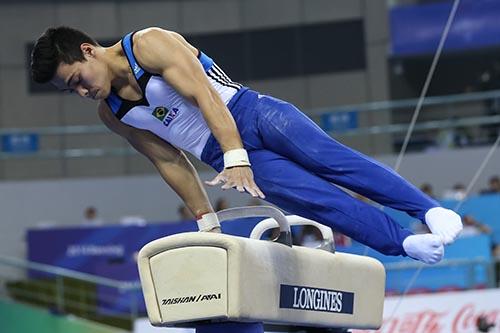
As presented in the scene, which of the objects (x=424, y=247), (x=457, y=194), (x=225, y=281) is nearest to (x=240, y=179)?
(x=225, y=281)

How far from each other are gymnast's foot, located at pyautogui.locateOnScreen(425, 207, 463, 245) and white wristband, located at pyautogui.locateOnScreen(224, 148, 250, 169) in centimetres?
74

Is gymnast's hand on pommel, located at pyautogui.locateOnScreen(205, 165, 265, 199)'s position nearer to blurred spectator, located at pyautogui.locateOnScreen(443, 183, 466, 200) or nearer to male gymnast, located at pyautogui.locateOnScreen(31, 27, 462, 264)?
male gymnast, located at pyautogui.locateOnScreen(31, 27, 462, 264)

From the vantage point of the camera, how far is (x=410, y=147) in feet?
41.0

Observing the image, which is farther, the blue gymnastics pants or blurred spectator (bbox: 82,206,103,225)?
blurred spectator (bbox: 82,206,103,225)

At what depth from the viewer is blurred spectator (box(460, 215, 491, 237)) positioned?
9.42m

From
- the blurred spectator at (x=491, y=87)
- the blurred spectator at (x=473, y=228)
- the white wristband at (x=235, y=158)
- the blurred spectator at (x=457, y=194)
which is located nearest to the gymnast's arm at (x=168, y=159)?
the white wristband at (x=235, y=158)

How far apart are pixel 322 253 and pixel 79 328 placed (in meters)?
5.49

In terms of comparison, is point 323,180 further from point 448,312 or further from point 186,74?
point 448,312

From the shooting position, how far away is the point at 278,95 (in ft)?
49.3

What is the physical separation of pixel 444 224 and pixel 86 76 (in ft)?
4.67

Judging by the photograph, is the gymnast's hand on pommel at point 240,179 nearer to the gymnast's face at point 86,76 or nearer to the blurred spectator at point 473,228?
the gymnast's face at point 86,76

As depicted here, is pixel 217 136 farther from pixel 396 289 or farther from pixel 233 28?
pixel 233 28

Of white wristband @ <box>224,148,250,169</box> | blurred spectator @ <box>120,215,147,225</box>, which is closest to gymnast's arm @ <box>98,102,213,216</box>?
white wristband @ <box>224,148,250,169</box>

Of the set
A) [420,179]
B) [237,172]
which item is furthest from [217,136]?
[420,179]
